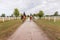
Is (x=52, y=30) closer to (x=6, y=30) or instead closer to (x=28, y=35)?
(x=6, y=30)

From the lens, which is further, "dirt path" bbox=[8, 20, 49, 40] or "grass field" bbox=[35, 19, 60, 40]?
"grass field" bbox=[35, 19, 60, 40]

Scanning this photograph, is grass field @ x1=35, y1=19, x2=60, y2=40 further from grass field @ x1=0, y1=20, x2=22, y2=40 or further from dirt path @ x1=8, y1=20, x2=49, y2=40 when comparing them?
grass field @ x1=0, y1=20, x2=22, y2=40

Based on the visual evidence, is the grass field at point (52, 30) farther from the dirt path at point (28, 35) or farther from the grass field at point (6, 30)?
the grass field at point (6, 30)

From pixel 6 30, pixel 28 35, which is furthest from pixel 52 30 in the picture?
pixel 28 35

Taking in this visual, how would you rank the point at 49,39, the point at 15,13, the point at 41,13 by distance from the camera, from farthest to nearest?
the point at 41,13
the point at 15,13
the point at 49,39

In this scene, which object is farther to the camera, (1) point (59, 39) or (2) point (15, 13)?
(2) point (15, 13)

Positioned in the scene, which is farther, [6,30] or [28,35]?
[6,30]

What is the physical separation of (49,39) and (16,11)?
359 feet

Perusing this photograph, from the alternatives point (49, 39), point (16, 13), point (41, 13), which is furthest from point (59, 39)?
point (41, 13)

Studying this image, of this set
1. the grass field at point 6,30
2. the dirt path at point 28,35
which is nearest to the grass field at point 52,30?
the dirt path at point 28,35

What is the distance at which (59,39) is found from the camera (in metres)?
11.2

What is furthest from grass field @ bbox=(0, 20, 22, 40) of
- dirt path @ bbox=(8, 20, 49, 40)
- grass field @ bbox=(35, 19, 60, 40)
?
grass field @ bbox=(35, 19, 60, 40)

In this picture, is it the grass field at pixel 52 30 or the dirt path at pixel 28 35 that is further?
the grass field at pixel 52 30

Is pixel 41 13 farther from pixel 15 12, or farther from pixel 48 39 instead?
pixel 48 39
